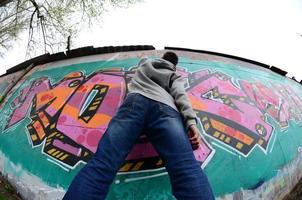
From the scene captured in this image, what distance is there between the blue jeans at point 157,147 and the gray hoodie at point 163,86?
0.08 meters

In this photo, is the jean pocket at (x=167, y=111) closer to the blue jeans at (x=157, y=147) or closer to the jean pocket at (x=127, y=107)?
the blue jeans at (x=157, y=147)

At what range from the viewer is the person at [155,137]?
3186 mm

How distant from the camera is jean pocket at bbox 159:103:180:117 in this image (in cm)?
355

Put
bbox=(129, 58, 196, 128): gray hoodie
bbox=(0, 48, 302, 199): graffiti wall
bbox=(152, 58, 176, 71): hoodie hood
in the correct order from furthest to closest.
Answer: bbox=(0, 48, 302, 199): graffiti wall → bbox=(152, 58, 176, 71): hoodie hood → bbox=(129, 58, 196, 128): gray hoodie

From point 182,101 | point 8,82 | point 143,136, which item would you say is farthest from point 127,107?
point 8,82

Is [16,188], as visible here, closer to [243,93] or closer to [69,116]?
[69,116]

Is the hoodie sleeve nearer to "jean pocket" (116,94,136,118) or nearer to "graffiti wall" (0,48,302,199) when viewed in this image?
"jean pocket" (116,94,136,118)

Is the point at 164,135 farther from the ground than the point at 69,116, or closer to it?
farther from the ground

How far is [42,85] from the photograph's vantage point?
603cm

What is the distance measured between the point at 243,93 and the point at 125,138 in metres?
2.57

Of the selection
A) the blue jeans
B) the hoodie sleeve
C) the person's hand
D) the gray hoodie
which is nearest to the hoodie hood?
the gray hoodie

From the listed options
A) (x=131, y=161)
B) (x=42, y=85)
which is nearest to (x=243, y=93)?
(x=131, y=161)

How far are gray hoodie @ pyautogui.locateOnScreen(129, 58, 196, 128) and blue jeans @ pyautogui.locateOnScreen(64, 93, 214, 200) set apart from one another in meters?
0.08

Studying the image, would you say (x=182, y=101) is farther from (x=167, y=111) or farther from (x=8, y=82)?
(x=8, y=82)
